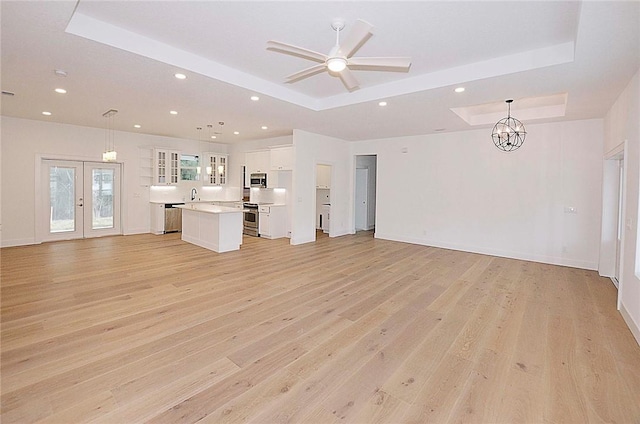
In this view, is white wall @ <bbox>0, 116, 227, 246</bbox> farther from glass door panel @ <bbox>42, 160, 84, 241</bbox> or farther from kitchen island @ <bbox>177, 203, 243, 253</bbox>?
kitchen island @ <bbox>177, 203, 243, 253</bbox>

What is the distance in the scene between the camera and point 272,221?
27.6 ft

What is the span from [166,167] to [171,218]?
1493 mm

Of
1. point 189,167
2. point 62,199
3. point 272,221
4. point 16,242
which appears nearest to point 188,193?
point 189,167

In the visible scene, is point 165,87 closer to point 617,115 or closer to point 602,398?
point 602,398

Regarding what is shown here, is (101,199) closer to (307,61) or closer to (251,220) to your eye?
(251,220)

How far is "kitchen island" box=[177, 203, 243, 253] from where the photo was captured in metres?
6.50

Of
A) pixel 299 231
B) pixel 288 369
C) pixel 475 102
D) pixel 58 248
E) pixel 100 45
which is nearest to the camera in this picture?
pixel 288 369

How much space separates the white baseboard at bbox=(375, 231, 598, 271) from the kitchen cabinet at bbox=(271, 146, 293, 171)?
3138mm

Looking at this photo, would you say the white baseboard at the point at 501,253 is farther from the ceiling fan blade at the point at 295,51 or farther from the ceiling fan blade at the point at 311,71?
the ceiling fan blade at the point at 295,51

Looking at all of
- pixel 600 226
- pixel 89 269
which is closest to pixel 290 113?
pixel 89 269

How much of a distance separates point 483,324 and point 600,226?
3.93 meters

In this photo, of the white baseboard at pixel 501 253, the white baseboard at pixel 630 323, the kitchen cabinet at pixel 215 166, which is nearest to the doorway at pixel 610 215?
the white baseboard at pixel 501 253

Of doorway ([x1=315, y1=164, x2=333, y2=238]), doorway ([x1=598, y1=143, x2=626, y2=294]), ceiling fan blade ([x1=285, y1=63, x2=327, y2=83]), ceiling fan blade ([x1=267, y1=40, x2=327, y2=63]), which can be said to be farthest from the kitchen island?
doorway ([x1=598, y1=143, x2=626, y2=294])

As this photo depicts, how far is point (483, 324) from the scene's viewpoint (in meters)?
3.30
